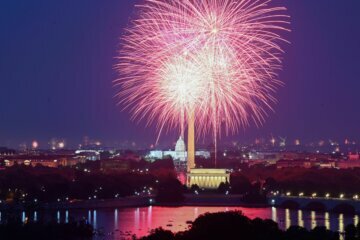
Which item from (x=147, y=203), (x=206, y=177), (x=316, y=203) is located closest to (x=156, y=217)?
(x=147, y=203)

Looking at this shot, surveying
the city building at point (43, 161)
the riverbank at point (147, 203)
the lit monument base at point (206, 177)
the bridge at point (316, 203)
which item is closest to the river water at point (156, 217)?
the bridge at point (316, 203)

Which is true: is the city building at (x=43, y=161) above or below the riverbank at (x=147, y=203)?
above

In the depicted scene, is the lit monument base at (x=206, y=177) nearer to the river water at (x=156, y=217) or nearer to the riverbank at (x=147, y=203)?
the riverbank at (x=147, y=203)

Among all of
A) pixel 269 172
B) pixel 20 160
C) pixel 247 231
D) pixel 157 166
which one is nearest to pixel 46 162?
pixel 20 160

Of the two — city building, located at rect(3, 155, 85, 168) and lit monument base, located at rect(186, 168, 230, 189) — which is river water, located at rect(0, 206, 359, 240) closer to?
lit monument base, located at rect(186, 168, 230, 189)

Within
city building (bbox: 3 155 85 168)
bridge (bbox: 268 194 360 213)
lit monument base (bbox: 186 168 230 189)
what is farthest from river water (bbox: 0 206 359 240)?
city building (bbox: 3 155 85 168)
